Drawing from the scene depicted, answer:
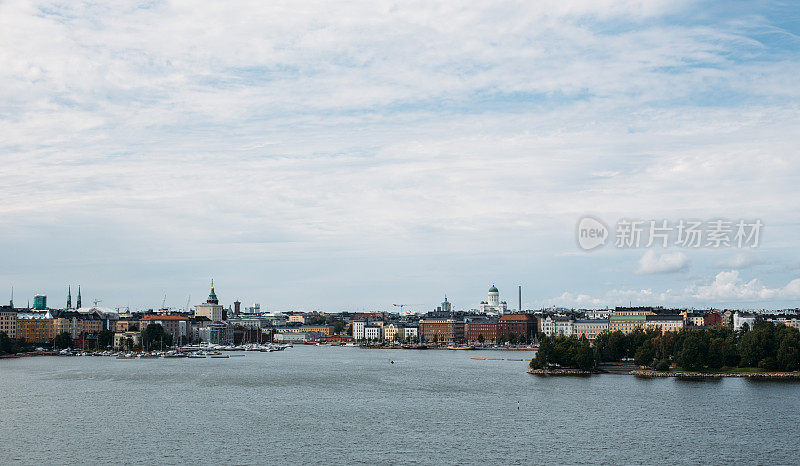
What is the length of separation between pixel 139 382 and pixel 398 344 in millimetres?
94443

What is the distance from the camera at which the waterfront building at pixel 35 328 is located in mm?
129750

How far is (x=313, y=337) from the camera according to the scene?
197500 millimetres

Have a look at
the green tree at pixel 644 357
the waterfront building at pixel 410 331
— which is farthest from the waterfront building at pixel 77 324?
the green tree at pixel 644 357

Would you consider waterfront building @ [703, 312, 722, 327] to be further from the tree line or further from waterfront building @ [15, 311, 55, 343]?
waterfront building @ [15, 311, 55, 343]

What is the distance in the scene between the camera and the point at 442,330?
166250 millimetres

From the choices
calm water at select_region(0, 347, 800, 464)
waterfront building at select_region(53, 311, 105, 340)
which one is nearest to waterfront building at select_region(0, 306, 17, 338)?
waterfront building at select_region(53, 311, 105, 340)

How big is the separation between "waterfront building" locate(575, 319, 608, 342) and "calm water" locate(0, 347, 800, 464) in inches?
3106

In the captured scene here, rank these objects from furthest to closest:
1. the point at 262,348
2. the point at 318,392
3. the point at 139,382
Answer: the point at 262,348, the point at 139,382, the point at 318,392

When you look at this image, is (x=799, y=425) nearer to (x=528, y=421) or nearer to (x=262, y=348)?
(x=528, y=421)

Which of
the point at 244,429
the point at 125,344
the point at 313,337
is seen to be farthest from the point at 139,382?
the point at 313,337

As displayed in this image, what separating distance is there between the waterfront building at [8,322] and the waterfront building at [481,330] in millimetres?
81326

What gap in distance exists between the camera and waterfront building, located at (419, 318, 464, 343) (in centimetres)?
16375

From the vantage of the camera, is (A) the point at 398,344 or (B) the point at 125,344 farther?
(A) the point at 398,344

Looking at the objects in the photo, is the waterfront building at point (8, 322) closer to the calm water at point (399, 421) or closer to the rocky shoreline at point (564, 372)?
the calm water at point (399, 421)
